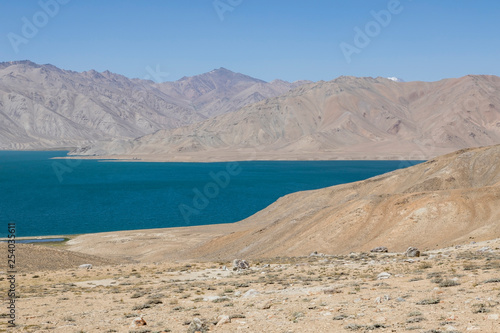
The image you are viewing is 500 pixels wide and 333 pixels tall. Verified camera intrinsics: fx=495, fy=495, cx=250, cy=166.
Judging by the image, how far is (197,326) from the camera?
52.8 ft

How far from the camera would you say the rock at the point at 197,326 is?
626 inches

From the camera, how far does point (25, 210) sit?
344ft

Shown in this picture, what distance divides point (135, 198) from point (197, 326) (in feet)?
370

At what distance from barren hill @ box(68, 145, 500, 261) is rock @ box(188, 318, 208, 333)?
100 ft

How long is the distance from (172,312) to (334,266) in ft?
44.9

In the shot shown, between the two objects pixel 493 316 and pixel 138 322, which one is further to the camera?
pixel 138 322

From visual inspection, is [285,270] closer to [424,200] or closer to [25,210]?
[424,200]

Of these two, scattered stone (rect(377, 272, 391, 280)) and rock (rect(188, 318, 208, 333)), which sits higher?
scattered stone (rect(377, 272, 391, 280))

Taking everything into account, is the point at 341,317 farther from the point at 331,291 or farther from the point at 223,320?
the point at 331,291

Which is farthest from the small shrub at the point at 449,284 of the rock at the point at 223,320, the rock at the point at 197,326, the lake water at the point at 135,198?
the lake water at the point at 135,198

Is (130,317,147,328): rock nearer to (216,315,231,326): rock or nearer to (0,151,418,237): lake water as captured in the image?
(216,315,231,326): rock

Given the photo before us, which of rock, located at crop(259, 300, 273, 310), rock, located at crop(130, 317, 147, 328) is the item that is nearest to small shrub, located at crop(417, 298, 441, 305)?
rock, located at crop(259, 300, 273, 310)

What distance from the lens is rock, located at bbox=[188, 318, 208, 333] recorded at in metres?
15.9

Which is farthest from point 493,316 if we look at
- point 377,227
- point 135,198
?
point 135,198
